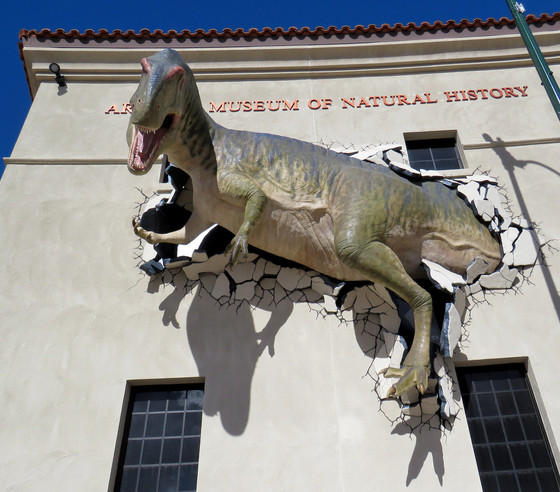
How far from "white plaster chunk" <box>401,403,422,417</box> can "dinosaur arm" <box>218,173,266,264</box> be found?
2251 millimetres

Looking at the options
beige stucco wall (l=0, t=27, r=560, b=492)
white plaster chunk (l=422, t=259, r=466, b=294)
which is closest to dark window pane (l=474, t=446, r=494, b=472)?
beige stucco wall (l=0, t=27, r=560, b=492)

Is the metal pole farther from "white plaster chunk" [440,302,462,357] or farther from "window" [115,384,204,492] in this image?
"window" [115,384,204,492]

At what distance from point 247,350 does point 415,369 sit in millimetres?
1908

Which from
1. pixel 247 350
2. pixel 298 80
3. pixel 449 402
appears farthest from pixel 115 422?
pixel 298 80

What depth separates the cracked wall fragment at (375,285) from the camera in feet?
18.5

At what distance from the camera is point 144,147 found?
17.8ft

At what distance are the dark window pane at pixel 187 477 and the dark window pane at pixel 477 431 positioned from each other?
2.89 m

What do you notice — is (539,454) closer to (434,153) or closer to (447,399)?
(447,399)

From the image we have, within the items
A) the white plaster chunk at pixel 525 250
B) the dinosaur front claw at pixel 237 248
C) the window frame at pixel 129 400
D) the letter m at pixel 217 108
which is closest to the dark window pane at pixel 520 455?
the white plaster chunk at pixel 525 250

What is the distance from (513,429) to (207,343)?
11.2 feet

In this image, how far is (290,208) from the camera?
580 cm

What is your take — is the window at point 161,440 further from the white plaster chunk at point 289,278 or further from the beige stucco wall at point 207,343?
the white plaster chunk at point 289,278

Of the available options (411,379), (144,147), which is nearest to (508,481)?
(411,379)

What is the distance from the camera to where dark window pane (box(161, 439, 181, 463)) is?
5.49 m
